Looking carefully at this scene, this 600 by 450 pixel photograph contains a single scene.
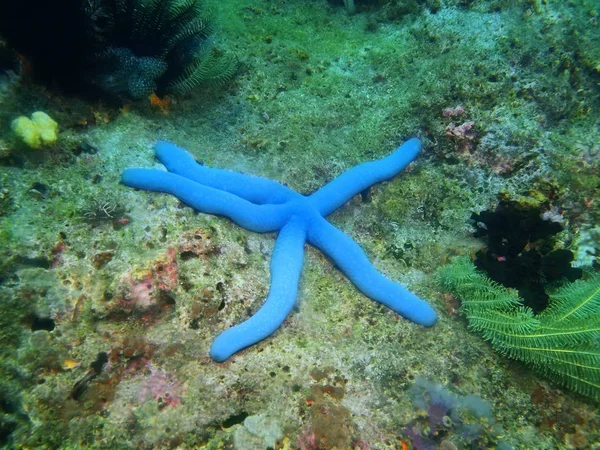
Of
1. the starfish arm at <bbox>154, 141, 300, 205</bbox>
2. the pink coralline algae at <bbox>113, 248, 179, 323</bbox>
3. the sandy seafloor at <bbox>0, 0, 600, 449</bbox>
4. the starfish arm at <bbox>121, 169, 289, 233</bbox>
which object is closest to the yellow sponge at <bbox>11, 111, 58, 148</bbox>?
the sandy seafloor at <bbox>0, 0, 600, 449</bbox>

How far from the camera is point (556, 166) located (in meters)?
4.32

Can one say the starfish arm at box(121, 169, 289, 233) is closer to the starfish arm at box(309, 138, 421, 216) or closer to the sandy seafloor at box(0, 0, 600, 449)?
the sandy seafloor at box(0, 0, 600, 449)

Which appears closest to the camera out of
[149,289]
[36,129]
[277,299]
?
[149,289]

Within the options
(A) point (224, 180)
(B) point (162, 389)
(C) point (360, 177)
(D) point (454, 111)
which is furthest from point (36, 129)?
(D) point (454, 111)

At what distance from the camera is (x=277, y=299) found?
3.38 m

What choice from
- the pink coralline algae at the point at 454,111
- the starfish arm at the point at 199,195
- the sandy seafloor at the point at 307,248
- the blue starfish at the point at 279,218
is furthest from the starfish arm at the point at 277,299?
the pink coralline algae at the point at 454,111

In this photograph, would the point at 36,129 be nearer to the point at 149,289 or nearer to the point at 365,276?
the point at 149,289

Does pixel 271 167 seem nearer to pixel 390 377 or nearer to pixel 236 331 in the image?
pixel 236 331

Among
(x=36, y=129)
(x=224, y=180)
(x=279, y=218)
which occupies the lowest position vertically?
(x=279, y=218)

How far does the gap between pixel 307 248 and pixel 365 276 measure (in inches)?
30.5

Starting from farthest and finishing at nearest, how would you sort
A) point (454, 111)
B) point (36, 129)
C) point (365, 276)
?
point (454, 111) → point (365, 276) → point (36, 129)

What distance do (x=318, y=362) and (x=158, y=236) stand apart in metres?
1.82

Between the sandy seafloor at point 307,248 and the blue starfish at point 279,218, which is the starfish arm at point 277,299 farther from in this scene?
the sandy seafloor at point 307,248

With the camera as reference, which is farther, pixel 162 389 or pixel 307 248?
pixel 307 248
